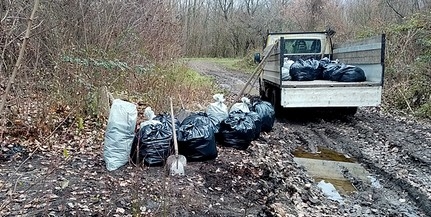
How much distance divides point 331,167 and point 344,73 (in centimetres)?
310

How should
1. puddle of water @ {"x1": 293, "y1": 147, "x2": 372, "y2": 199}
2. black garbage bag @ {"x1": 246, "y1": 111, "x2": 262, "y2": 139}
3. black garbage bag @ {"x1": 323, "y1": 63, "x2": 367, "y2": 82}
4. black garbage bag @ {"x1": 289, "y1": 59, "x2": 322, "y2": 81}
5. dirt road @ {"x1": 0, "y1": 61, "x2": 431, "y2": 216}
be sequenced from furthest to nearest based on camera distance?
1. black garbage bag @ {"x1": 289, "y1": 59, "x2": 322, "y2": 81}
2. black garbage bag @ {"x1": 323, "y1": 63, "x2": 367, "y2": 82}
3. black garbage bag @ {"x1": 246, "y1": 111, "x2": 262, "y2": 139}
4. puddle of water @ {"x1": 293, "y1": 147, "x2": 372, "y2": 199}
5. dirt road @ {"x1": 0, "y1": 61, "x2": 431, "y2": 216}

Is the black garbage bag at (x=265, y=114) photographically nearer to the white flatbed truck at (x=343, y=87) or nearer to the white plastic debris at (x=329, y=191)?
the white flatbed truck at (x=343, y=87)

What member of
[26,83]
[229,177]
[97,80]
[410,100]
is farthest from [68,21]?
[410,100]

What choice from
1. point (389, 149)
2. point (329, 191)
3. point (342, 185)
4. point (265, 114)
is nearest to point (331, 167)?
point (342, 185)

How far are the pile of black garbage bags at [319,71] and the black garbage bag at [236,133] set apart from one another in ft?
10.5

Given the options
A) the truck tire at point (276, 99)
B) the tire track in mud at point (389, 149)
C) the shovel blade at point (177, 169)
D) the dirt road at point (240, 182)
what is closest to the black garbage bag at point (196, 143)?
the dirt road at point (240, 182)

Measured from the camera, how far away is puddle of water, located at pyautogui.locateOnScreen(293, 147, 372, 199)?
4.92 m

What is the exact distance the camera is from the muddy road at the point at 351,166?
4.15 m

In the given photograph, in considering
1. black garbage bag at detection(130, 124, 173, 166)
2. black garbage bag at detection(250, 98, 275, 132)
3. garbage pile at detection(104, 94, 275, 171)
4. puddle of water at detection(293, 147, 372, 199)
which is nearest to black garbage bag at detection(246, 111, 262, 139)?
black garbage bag at detection(250, 98, 275, 132)

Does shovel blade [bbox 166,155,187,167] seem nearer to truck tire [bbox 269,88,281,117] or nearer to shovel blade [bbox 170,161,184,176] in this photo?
shovel blade [bbox 170,161,184,176]

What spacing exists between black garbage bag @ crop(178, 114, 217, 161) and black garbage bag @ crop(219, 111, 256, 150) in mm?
682

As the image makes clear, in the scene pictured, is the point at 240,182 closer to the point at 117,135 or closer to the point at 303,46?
the point at 117,135

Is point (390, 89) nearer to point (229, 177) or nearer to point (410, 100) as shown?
point (410, 100)

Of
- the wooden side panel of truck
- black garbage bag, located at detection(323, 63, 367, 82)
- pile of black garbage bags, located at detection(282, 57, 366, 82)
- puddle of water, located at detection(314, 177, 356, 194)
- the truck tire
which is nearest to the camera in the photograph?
puddle of water, located at detection(314, 177, 356, 194)
